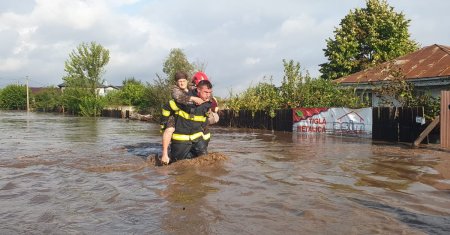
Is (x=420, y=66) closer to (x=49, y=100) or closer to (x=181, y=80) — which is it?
(x=181, y=80)

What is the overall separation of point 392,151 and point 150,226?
909cm

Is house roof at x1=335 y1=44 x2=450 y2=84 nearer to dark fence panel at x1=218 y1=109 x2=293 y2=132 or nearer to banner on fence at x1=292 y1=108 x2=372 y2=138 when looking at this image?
banner on fence at x1=292 y1=108 x2=372 y2=138

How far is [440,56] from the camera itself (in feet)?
71.4

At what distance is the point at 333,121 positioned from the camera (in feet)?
62.2

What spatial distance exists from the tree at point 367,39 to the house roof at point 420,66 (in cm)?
869

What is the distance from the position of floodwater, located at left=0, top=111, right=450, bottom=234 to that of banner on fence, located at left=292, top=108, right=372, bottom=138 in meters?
7.04

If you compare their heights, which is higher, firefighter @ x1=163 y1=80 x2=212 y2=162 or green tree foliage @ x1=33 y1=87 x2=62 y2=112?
green tree foliage @ x1=33 y1=87 x2=62 y2=112

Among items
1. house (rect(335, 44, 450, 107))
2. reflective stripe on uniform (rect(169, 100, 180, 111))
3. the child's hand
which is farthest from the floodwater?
house (rect(335, 44, 450, 107))

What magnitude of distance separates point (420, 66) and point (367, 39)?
12.5 meters

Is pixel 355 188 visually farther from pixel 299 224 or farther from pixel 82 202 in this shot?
pixel 82 202

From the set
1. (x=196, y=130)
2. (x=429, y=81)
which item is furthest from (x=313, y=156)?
(x=429, y=81)

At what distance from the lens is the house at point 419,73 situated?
1883cm

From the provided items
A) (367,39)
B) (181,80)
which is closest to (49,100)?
(367,39)

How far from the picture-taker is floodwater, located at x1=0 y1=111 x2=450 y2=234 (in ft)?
15.1
